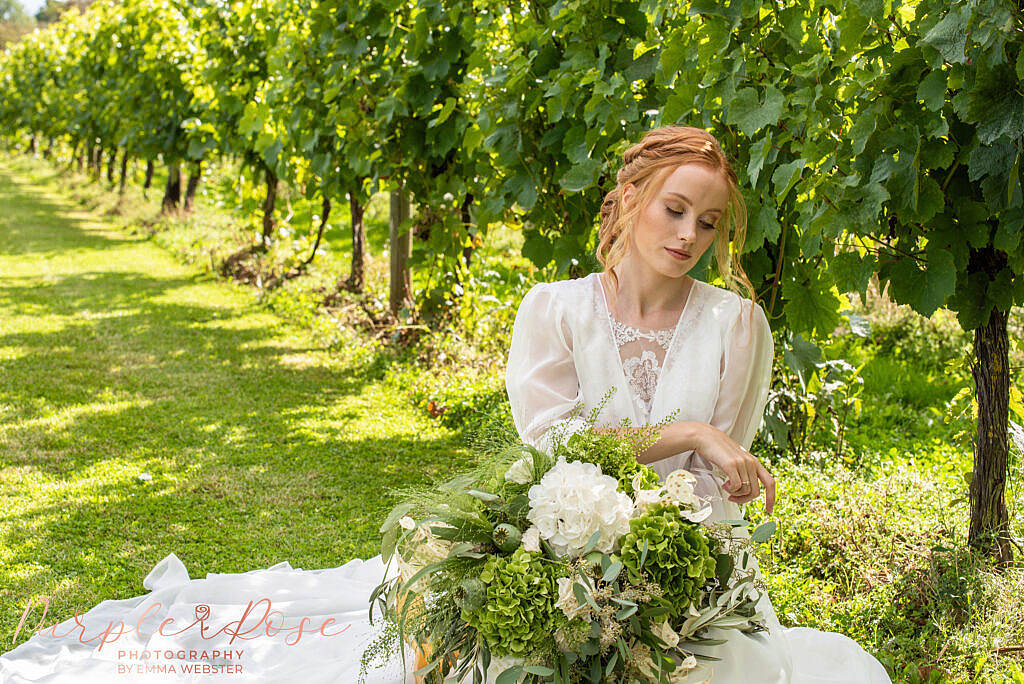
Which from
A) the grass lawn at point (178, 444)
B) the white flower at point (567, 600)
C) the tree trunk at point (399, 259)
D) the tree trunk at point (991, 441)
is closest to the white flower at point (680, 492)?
the white flower at point (567, 600)

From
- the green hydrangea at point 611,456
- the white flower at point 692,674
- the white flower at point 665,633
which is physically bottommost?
the white flower at point 692,674

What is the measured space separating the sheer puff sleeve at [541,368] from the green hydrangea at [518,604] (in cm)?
53

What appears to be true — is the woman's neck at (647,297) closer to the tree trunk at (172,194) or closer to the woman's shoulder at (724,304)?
the woman's shoulder at (724,304)

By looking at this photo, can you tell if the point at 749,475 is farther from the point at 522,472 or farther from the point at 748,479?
the point at 522,472

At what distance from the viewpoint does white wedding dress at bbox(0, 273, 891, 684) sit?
2.41m

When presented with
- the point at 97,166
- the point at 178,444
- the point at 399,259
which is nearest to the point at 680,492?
the point at 178,444

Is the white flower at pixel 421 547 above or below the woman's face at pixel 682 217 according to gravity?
below

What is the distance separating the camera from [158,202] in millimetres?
18891

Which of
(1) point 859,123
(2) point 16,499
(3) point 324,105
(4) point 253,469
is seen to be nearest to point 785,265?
(1) point 859,123

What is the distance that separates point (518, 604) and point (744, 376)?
0.95 m

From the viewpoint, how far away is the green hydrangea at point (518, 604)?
186 cm

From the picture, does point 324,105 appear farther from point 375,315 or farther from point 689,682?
point 689,682

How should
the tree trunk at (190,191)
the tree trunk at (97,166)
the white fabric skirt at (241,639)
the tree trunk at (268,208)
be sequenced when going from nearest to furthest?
the white fabric skirt at (241,639) < the tree trunk at (268,208) < the tree trunk at (190,191) < the tree trunk at (97,166)

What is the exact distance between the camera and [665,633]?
1.91 m
